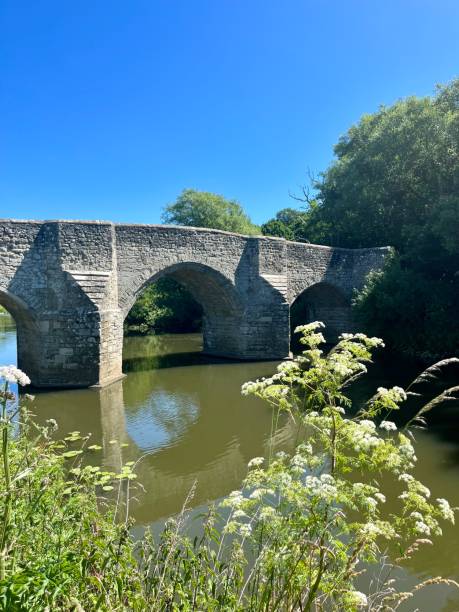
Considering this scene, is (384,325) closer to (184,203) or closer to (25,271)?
(25,271)

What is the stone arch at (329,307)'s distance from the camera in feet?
52.7

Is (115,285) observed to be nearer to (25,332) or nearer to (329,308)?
(25,332)

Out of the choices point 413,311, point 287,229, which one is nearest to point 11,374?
point 413,311

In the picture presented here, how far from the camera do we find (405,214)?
16.6 meters

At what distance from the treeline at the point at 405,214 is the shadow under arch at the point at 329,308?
2.23 metres

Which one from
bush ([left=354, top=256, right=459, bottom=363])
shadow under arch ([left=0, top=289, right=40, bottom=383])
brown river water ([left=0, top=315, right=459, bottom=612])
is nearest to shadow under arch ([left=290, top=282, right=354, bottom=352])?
bush ([left=354, top=256, right=459, bottom=363])

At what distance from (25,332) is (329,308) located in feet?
37.1

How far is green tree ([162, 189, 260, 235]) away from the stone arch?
9.26 metres

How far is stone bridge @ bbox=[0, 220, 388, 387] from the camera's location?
30.7 ft

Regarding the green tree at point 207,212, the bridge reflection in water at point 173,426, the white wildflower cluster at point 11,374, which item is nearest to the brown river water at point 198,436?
the bridge reflection in water at point 173,426

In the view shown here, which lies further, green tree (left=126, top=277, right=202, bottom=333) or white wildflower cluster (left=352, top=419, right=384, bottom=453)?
green tree (left=126, top=277, right=202, bottom=333)

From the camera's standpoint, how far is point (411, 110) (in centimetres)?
1527

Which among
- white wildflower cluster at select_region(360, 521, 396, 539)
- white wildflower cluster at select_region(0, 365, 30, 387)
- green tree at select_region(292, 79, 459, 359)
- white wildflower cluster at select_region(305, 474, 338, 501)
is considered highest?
green tree at select_region(292, 79, 459, 359)

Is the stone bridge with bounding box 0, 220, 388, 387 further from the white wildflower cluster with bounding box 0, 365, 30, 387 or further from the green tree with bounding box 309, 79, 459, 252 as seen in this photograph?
the white wildflower cluster with bounding box 0, 365, 30, 387
